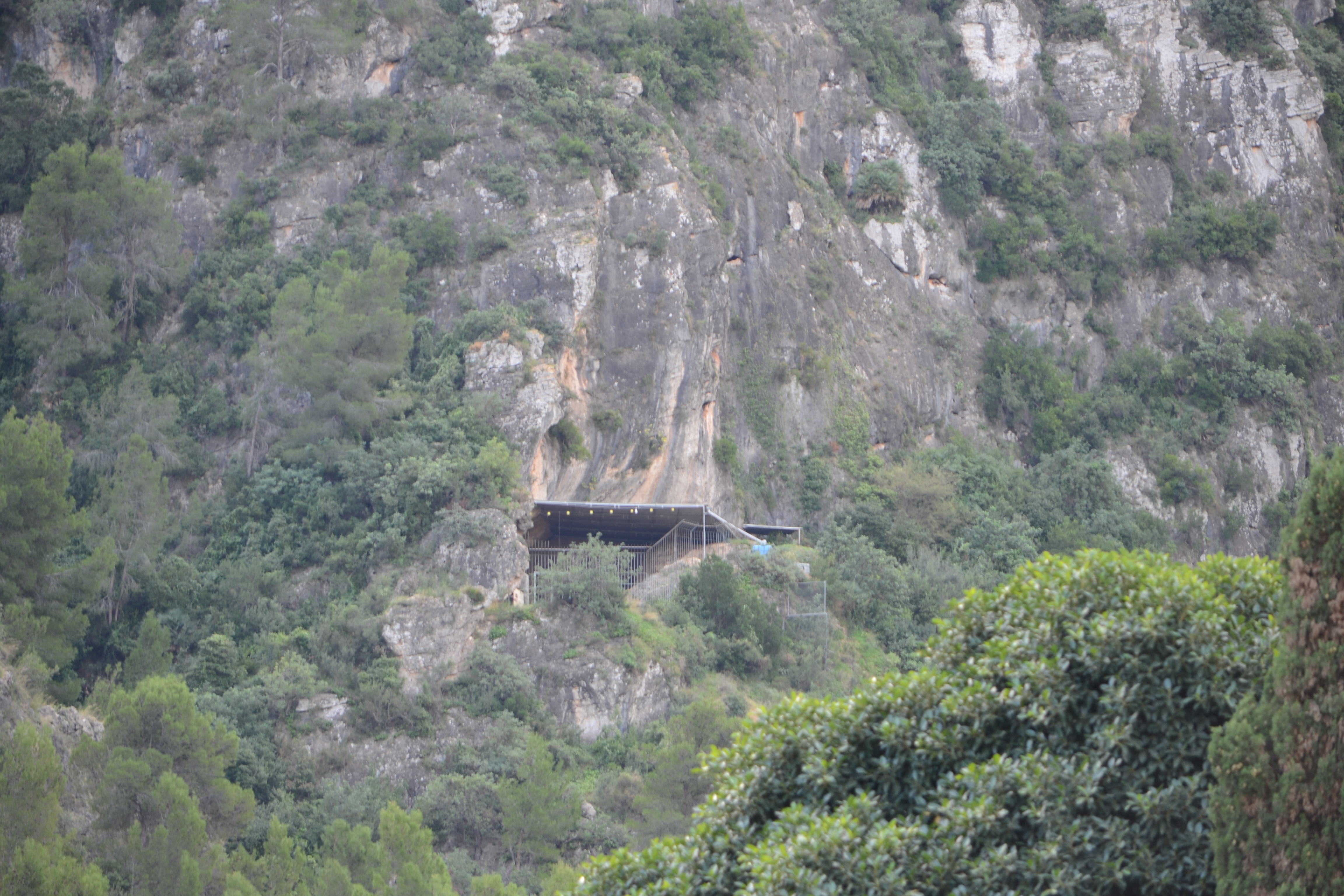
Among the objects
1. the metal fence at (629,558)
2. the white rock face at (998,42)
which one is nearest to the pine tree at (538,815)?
the metal fence at (629,558)

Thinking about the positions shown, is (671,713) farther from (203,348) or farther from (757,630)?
(203,348)

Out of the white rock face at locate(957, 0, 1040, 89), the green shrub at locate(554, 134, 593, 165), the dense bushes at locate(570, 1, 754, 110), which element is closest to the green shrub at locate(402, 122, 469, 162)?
the green shrub at locate(554, 134, 593, 165)

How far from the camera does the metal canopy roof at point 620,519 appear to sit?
4262 centimetres

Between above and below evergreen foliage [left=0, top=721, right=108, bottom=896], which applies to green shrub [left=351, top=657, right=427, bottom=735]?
below

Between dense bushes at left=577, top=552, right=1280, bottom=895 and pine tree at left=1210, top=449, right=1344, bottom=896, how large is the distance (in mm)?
666

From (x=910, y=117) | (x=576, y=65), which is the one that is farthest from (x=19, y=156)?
(x=910, y=117)

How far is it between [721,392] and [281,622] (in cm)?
1773

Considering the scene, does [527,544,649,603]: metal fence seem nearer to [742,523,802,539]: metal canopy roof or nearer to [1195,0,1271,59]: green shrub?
[742,523,802,539]: metal canopy roof

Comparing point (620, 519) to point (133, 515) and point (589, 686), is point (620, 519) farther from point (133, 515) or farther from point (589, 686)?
point (133, 515)

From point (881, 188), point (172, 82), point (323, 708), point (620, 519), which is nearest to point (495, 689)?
point (323, 708)

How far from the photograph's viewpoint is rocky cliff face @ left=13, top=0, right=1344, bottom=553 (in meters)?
44.9

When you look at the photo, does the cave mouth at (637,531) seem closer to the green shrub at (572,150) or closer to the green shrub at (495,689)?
the green shrub at (495,689)

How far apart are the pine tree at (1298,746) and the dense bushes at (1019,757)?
26.2 inches

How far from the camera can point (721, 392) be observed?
48.8 metres
